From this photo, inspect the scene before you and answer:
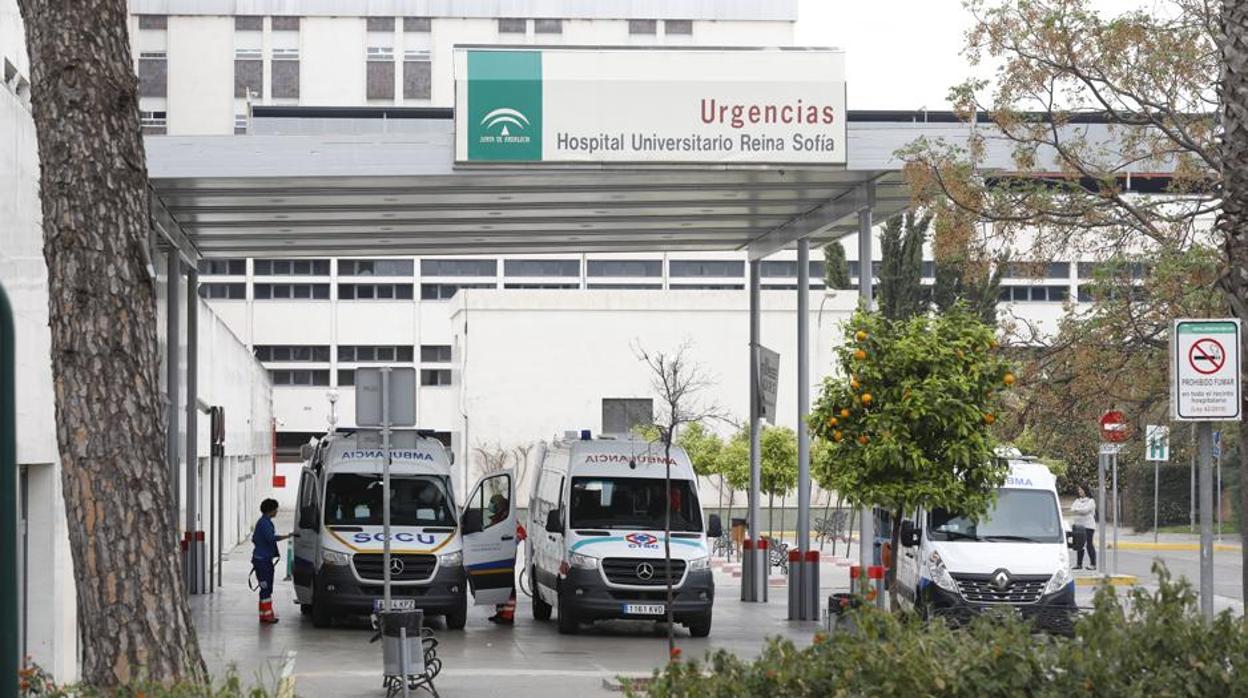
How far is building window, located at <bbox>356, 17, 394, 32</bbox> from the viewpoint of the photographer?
8938 centimetres

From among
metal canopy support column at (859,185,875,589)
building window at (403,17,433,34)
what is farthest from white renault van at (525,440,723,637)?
building window at (403,17,433,34)

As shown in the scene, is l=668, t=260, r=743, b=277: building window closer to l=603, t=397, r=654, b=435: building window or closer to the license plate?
l=603, t=397, r=654, b=435: building window

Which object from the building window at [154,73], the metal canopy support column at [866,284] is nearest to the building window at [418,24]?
the building window at [154,73]

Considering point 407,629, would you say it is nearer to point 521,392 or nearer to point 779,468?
point 779,468

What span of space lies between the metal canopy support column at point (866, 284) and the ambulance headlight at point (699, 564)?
1.93 metres

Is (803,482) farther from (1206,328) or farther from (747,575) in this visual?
(1206,328)

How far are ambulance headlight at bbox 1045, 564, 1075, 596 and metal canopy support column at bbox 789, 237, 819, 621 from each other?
3235 millimetres

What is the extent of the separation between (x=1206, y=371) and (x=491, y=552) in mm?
15371

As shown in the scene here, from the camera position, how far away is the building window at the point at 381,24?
8938cm

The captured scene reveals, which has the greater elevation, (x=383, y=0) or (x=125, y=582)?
(x=383, y=0)

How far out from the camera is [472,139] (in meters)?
20.8

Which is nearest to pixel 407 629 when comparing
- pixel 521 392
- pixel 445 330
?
pixel 521 392

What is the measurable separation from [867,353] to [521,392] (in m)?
46.0

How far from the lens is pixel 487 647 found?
869 inches
